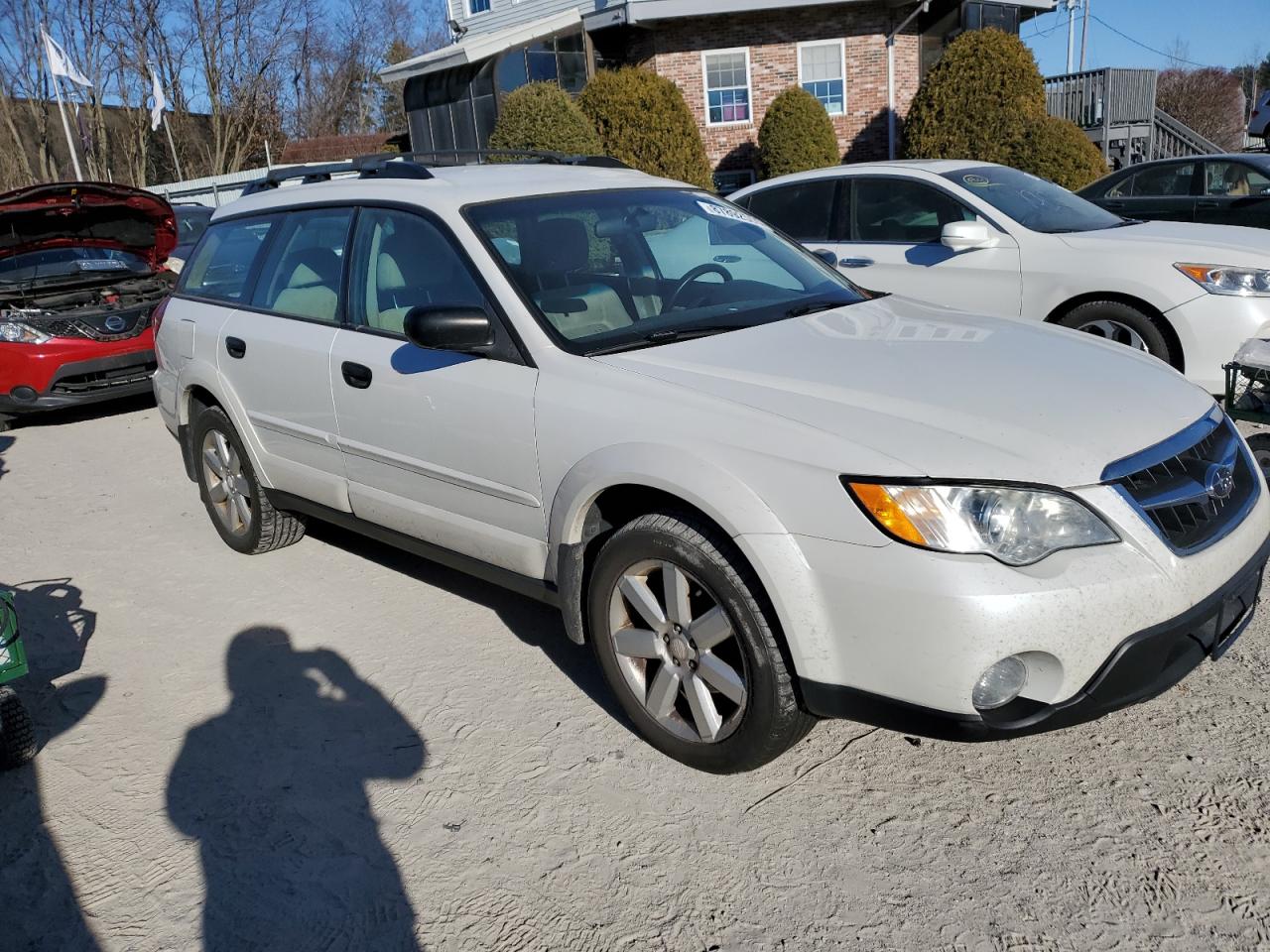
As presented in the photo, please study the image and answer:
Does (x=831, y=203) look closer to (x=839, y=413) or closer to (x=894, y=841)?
(x=839, y=413)

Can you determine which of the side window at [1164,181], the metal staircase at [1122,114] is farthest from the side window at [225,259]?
the metal staircase at [1122,114]

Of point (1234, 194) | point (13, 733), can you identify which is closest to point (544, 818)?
point (13, 733)

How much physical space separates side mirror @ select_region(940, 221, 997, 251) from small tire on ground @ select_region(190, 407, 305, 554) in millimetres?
4220

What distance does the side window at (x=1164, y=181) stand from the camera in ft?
35.0

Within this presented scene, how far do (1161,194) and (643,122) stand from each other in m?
9.75

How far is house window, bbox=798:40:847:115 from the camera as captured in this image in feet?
74.3

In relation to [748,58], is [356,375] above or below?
below

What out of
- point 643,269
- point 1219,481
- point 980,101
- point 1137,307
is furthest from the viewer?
point 980,101

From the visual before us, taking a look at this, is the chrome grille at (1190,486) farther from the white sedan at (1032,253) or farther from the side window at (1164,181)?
the side window at (1164,181)

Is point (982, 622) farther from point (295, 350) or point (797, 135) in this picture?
point (797, 135)

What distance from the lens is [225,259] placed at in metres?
5.24

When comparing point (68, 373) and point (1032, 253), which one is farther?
point (68, 373)

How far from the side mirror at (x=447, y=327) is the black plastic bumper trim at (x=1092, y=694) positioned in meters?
1.53

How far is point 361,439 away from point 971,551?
251cm
